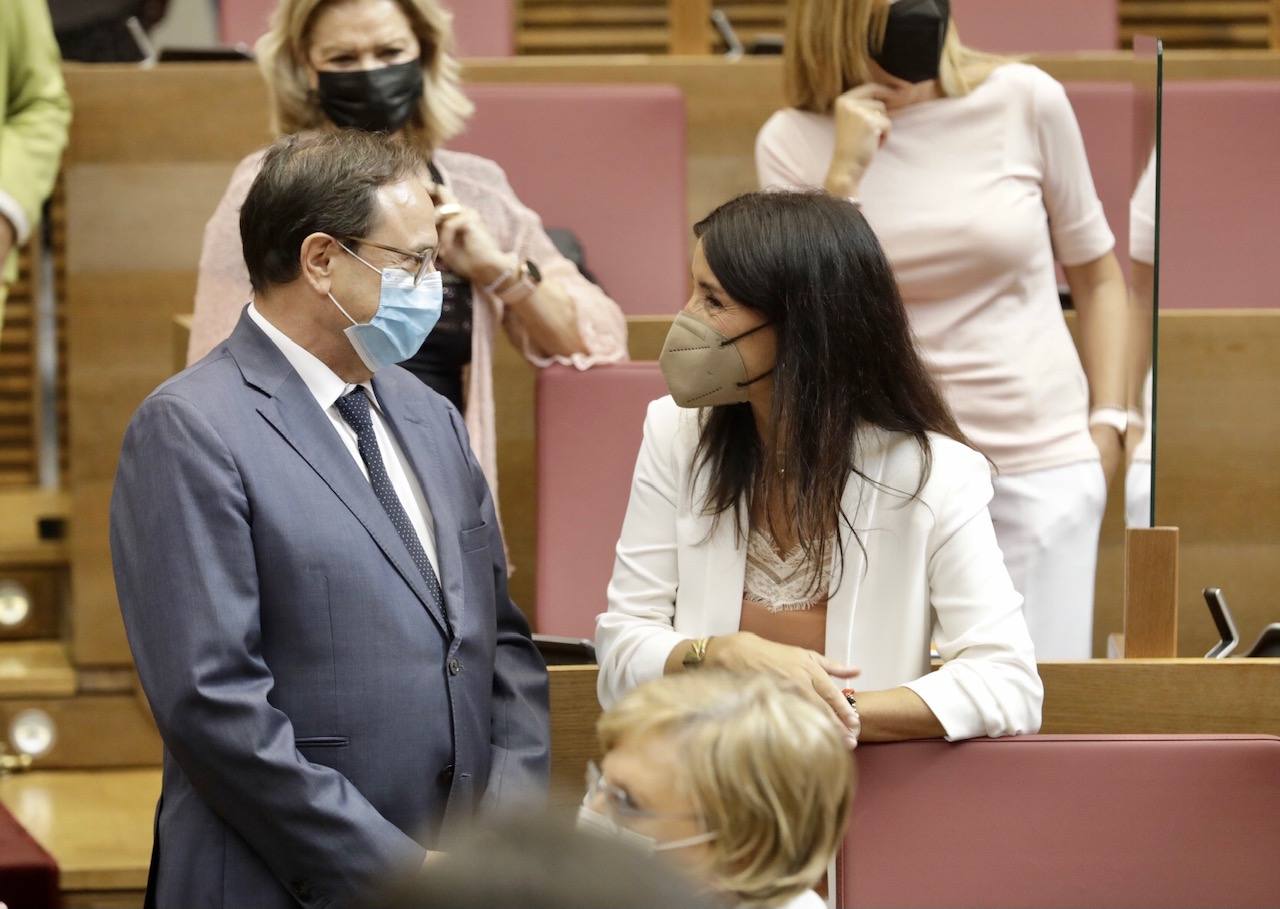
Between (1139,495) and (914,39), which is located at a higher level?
(914,39)

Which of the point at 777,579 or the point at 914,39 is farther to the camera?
the point at 914,39

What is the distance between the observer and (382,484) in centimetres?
127

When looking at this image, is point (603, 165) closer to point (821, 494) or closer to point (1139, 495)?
point (1139, 495)

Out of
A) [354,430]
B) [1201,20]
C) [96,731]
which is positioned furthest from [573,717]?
[1201,20]

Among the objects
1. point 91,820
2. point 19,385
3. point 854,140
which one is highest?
point 854,140

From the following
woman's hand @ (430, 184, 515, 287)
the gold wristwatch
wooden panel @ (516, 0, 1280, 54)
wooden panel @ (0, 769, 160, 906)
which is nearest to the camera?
the gold wristwatch

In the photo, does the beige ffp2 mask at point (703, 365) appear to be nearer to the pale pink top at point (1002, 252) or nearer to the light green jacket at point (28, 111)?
the pale pink top at point (1002, 252)

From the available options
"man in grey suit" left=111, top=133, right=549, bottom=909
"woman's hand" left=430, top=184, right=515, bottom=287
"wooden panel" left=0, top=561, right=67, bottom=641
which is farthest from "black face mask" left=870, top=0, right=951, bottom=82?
"wooden panel" left=0, top=561, right=67, bottom=641

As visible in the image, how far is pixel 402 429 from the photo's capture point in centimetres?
131

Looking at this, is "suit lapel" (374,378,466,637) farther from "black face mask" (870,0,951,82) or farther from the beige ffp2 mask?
"black face mask" (870,0,951,82)

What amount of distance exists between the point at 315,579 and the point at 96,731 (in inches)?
44.0

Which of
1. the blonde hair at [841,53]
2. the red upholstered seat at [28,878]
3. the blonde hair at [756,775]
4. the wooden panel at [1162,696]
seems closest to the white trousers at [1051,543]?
the wooden panel at [1162,696]

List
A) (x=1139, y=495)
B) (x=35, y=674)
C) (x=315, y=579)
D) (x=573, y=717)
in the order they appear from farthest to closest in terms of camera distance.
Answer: (x=35, y=674) < (x=1139, y=495) < (x=573, y=717) < (x=315, y=579)

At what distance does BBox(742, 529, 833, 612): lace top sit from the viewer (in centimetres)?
130
